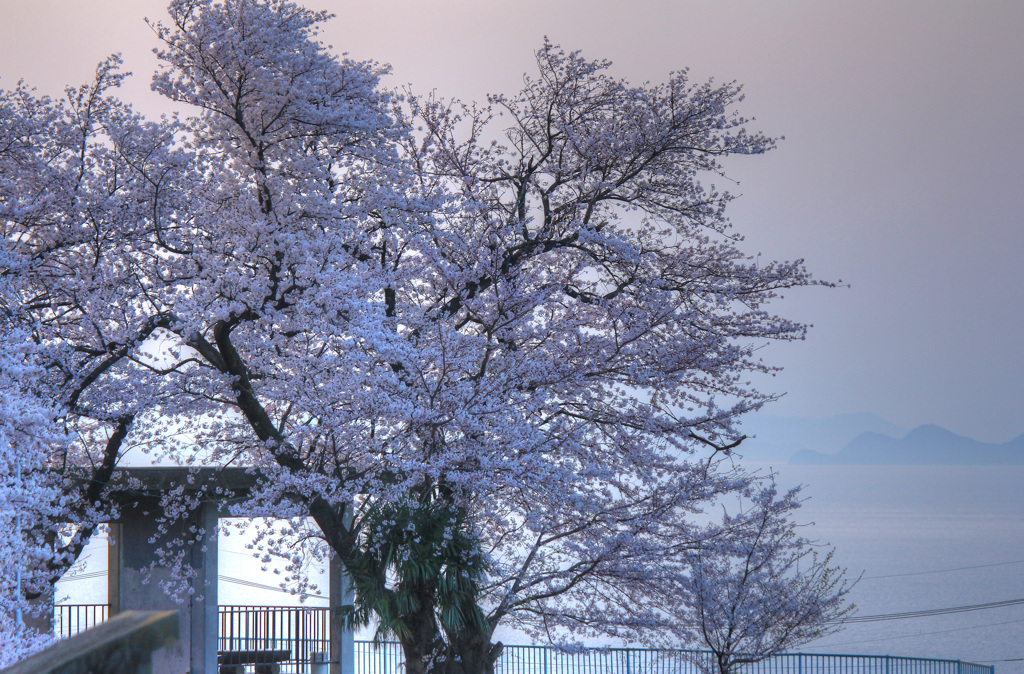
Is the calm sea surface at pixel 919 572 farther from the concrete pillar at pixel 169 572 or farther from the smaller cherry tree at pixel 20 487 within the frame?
the smaller cherry tree at pixel 20 487

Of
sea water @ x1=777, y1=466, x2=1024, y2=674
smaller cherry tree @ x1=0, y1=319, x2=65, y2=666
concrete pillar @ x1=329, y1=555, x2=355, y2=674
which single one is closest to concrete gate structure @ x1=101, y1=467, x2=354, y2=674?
concrete pillar @ x1=329, y1=555, x2=355, y2=674

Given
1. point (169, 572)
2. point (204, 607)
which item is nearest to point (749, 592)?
point (204, 607)

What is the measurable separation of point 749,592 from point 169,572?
8.41 metres

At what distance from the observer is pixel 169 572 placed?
13055 millimetres

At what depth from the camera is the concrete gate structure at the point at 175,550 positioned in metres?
12.7

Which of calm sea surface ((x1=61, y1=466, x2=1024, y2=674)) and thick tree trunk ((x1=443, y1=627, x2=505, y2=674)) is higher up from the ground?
thick tree trunk ((x1=443, y1=627, x2=505, y2=674))

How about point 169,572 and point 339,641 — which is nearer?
point 169,572

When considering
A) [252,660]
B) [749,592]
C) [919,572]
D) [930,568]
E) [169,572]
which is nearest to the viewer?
[169,572]

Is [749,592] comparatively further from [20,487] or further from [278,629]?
[20,487]

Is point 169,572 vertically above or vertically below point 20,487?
below

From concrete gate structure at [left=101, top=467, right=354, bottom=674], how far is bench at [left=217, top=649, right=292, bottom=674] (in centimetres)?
93

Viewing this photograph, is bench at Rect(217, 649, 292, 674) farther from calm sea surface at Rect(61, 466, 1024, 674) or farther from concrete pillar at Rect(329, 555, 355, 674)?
calm sea surface at Rect(61, 466, 1024, 674)

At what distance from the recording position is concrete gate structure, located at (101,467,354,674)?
1273cm

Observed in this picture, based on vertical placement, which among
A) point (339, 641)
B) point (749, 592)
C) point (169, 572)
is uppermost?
point (169, 572)
